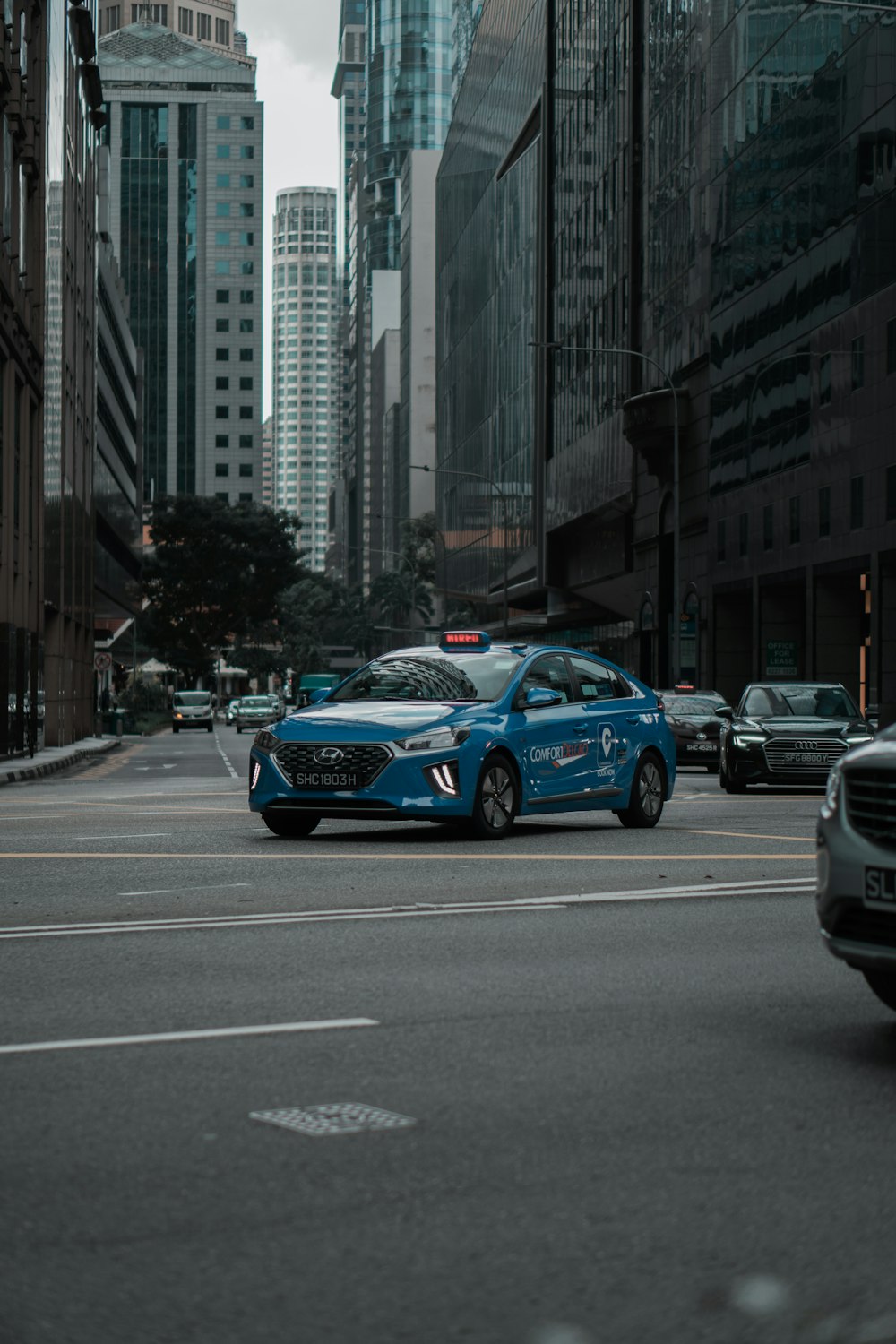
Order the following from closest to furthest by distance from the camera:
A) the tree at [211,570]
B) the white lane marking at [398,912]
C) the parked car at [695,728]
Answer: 1. the white lane marking at [398,912]
2. the parked car at [695,728]
3. the tree at [211,570]

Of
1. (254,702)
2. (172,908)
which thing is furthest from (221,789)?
(254,702)

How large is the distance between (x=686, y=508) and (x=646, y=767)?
4510 cm

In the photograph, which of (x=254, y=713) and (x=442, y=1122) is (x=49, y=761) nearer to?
(x=442, y=1122)

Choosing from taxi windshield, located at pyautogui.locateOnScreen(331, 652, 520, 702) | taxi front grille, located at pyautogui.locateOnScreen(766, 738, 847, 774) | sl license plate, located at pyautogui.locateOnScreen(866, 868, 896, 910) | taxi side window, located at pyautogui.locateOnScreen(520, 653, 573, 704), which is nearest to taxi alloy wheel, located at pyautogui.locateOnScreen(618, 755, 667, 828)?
taxi side window, located at pyautogui.locateOnScreen(520, 653, 573, 704)

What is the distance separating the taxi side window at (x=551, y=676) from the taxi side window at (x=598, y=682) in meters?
0.16

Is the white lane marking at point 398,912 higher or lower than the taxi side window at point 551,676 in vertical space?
lower

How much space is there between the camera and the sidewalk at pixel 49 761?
32844 millimetres

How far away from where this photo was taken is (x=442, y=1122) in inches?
206

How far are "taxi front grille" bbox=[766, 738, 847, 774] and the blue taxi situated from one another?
6676 millimetres

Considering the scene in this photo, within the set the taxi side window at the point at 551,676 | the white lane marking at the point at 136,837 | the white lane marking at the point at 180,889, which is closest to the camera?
the white lane marking at the point at 180,889

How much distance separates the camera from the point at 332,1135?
508 cm

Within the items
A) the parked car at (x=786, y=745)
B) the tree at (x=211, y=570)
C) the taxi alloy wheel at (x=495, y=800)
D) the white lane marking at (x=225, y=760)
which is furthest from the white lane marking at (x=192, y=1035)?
the tree at (x=211, y=570)

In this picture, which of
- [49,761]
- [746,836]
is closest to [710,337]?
[49,761]

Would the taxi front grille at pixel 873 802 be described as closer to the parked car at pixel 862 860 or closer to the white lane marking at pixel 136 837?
the parked car at pixel 862 860
